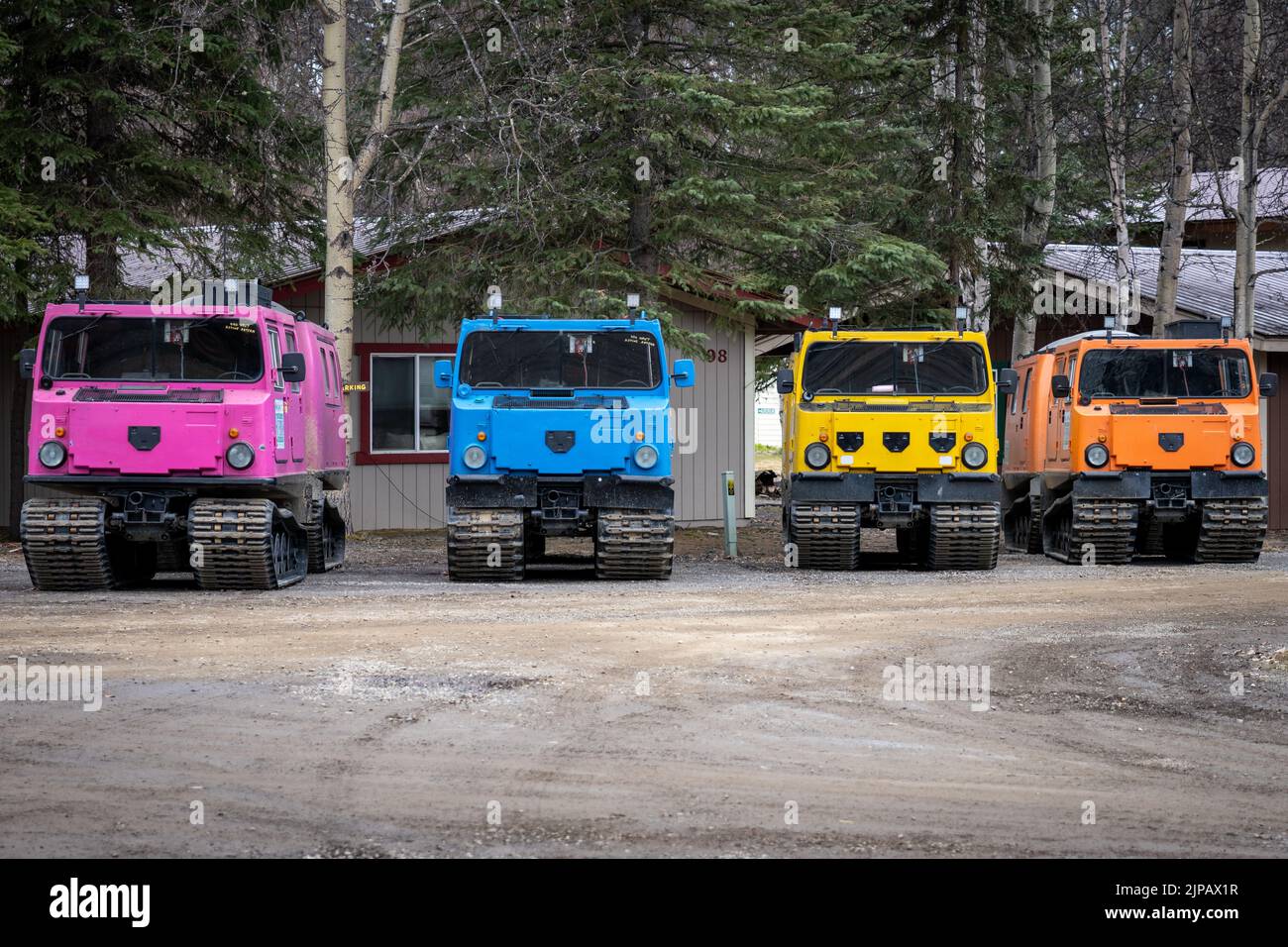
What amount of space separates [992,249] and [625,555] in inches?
473

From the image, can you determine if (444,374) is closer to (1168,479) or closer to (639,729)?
(1168,479)

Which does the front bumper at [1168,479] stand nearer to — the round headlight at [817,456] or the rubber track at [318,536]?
the round headlight at [817,456]

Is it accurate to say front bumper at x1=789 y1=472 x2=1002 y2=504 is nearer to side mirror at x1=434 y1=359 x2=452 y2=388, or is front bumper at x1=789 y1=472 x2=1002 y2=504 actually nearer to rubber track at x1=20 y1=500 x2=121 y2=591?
side mirror at x1=434 y1=359 x2=452 y2=388

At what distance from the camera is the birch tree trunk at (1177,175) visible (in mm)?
26109

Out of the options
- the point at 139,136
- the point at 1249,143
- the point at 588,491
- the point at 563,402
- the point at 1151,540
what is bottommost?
the point at 1151,540

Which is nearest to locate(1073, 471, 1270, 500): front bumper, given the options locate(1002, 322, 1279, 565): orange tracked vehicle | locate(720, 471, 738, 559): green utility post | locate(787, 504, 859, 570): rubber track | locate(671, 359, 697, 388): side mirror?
locate(1002, 322, 1279, 565): orange tracked vehicle

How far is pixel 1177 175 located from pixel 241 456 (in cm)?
1699

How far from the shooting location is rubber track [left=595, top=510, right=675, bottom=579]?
1639 cm

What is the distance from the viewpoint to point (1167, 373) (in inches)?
779

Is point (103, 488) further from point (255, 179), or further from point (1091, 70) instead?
point (1091, 70)

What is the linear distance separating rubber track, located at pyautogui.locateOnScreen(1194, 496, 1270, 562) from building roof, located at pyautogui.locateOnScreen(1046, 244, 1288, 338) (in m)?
8.82

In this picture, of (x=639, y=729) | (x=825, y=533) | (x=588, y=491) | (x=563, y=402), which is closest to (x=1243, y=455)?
(x=825, y=533)

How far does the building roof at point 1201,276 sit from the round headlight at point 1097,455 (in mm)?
9102

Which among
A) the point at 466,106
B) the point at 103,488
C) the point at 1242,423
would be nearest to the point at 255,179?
the point at 466,106
